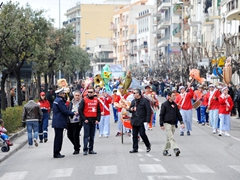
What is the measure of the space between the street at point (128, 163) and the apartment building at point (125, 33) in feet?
384

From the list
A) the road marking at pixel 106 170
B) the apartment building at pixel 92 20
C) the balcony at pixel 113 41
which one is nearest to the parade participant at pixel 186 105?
the road marking at pixel 106 170

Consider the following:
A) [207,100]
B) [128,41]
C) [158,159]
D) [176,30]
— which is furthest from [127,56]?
[158,159]

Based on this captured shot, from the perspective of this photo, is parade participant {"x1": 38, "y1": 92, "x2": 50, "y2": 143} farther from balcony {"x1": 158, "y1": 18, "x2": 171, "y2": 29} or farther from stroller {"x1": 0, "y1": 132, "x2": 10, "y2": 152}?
balcony {"x1": 158, "y1": 18, "x2": 171, "y2": 29}

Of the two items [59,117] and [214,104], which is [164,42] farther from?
[59,117]

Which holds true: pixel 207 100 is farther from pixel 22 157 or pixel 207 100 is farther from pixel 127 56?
pixel 127 56

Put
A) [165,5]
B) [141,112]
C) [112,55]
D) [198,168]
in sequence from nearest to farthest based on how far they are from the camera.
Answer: [198,168]
[141,112]
[165,5]
[112,55]

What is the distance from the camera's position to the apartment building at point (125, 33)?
14350 cm

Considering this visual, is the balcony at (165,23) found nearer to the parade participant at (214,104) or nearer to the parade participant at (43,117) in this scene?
the parade participant at (214,104)

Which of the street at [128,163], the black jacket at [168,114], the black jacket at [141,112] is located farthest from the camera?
the black jacket at [141,112]

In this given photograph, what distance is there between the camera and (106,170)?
15.5m

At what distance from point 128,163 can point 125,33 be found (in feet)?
439

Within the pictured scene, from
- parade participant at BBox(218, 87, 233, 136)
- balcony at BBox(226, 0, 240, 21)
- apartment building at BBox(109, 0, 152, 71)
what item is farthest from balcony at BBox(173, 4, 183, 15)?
parade participant at BBox(218, 87, 233, 136)

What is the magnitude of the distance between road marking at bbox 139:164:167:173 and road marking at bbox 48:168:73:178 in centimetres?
149

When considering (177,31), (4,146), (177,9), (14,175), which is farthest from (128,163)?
(177,9)
